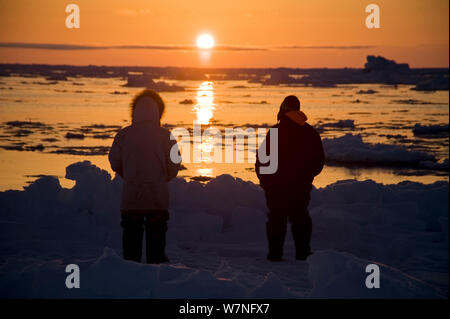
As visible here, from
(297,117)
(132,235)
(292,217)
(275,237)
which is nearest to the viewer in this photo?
(132,235)

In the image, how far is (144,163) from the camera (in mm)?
4461

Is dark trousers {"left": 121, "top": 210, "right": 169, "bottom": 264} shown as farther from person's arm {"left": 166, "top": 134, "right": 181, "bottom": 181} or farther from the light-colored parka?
person's arm {"left": 166, "top": 134, "right": 181, "bottom": 181}

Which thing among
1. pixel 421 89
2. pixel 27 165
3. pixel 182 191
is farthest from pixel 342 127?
pixel 421 89

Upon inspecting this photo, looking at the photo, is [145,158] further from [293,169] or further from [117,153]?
[293,169]

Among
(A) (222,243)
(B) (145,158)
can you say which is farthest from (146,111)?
(A) (222,243)

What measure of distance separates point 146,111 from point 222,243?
8.22ft

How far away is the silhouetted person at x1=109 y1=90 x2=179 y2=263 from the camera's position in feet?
14.7

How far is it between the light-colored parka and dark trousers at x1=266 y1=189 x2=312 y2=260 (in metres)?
1.26

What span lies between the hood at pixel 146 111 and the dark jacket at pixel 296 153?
1.19 metres

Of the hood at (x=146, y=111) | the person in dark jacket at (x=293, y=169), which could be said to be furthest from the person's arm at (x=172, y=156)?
the person in dark jacket at (x=293, y=169)

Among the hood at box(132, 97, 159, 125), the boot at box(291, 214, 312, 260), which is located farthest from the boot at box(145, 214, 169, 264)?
the boot at box(291, 214, 312, 260)

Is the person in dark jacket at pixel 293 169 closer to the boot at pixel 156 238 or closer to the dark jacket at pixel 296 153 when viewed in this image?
the dark jacket at pixel 296 153

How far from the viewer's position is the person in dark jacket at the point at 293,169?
526cm
